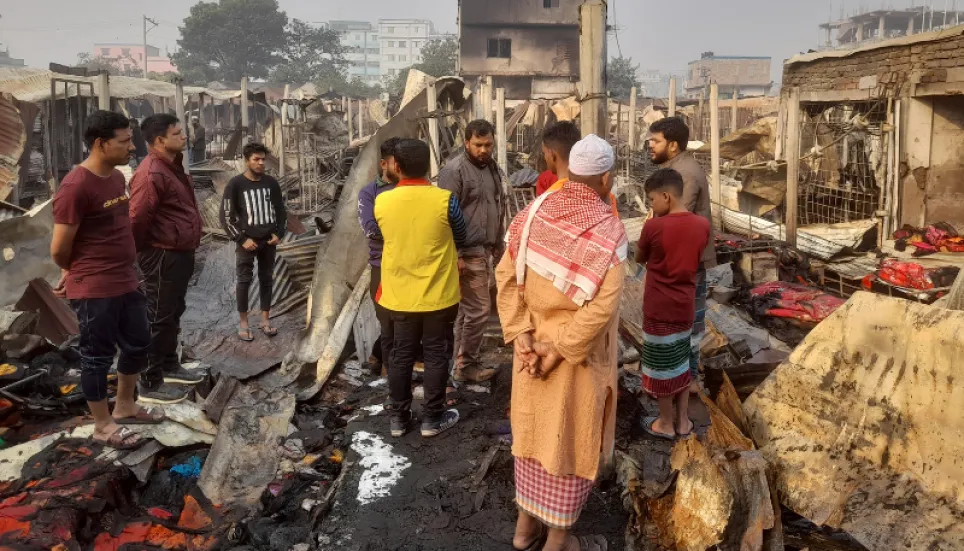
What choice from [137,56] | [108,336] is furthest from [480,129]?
[137,56]

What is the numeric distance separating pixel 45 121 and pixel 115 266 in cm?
982

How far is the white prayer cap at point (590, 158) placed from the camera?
2.75 m

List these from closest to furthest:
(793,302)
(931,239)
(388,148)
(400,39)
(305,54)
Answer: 1. (388,148)
2. (793,302)
3. (931,239)
4. (305,54)
5. (400,39)

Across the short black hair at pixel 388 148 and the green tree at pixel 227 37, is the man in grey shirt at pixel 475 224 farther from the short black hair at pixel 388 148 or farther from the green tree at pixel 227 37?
the green tree at pixel 227 37

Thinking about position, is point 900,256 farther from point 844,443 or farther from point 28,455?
point 28,455

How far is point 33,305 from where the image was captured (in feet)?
20.6

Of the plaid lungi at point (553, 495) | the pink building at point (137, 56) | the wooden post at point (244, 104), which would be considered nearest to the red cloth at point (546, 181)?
the plaid lungi at point (553, 495)

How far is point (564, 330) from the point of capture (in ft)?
8.92

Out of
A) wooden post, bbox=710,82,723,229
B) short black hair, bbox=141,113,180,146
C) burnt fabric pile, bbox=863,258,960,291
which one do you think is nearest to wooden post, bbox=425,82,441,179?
short black hair, bbox=141,113,180,146

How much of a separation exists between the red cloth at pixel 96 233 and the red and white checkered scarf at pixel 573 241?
256cm

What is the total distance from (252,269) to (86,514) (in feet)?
10.1

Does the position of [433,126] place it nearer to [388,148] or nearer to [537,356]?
[388,148]

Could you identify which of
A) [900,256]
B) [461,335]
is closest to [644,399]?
[461,335]

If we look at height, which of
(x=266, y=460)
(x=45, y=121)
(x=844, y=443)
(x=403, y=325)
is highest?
(x=45, y=121)
